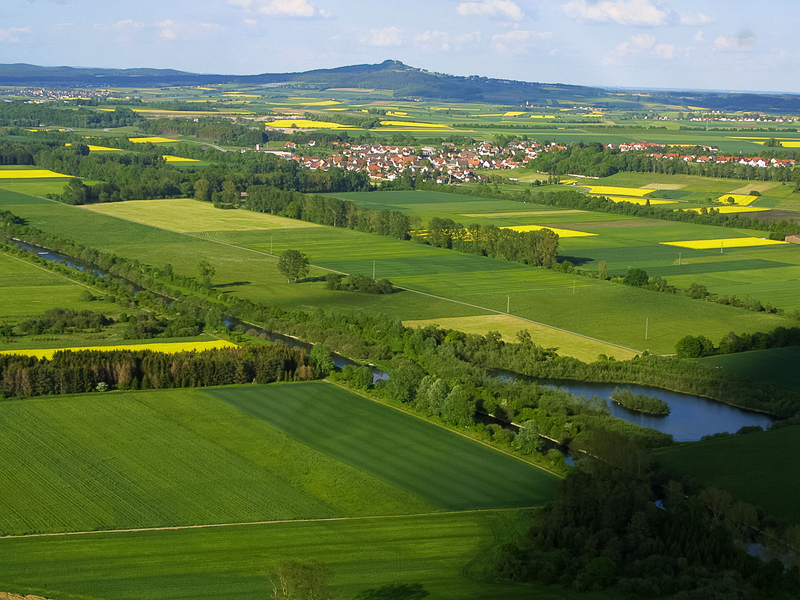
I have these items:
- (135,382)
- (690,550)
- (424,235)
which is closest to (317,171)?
(424,235)

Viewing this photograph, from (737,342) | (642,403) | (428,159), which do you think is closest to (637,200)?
(428,159)

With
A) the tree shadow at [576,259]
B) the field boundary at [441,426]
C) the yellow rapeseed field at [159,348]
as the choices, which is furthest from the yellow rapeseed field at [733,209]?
the field boundary at [441,426]

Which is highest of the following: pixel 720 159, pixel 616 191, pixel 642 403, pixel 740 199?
pixel 720 159

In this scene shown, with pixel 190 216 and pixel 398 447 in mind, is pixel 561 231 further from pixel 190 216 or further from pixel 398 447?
pixel 398 447

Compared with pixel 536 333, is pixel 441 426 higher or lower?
lower

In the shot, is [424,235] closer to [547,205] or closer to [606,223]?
[606,223]

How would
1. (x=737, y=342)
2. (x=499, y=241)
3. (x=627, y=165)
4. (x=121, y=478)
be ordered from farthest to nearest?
(x=627, y=165) < (x=499, y=241) < (x=737, y=342) < (x=121, y=478)

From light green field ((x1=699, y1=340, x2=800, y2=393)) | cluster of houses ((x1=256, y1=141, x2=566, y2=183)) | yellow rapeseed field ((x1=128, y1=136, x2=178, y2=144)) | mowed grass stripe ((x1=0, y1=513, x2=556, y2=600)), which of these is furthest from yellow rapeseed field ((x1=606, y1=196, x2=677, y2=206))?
mowed grass stripe ((x1=0, y1=513, x2=556, y2=600))
